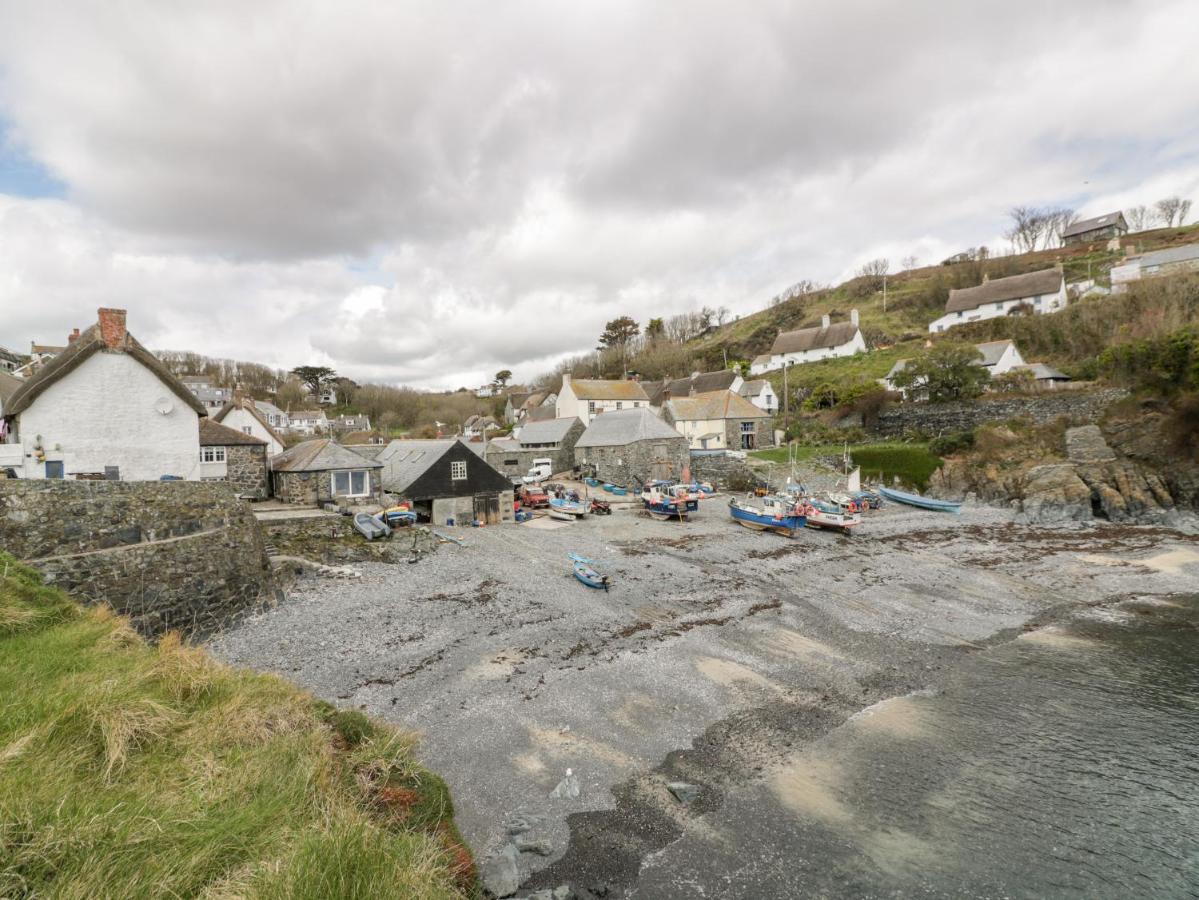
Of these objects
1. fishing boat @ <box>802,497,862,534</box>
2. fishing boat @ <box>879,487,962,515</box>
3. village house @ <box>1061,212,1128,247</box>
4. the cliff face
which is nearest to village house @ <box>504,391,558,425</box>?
fishing boat @ <box>879,487,962,515</box>

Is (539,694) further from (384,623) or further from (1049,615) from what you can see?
(1049,615)

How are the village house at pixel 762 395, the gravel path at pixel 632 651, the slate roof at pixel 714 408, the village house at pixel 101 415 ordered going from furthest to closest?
the village house at pixel 762 395 < the slate roof at pixel 714 408 < the village house at pixel 101 415 < the gravel path at pixel 632 651

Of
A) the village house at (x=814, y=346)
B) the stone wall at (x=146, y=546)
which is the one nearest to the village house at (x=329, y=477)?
the stone wall at (x=146, y=546)

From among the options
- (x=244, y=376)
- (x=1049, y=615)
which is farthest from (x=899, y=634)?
(x=244, y=376)

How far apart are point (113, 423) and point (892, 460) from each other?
154 ft

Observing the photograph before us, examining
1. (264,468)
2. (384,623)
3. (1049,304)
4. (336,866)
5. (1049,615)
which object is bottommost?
(1049,615)

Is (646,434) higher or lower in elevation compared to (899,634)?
higher

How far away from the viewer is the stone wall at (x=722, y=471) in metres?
44.3

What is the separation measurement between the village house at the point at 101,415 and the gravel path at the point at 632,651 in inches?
330

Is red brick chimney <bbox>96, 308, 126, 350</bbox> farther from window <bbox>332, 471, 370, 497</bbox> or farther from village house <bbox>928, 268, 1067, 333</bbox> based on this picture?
village house <bbox>928, 268, 1067, 333</bbox>

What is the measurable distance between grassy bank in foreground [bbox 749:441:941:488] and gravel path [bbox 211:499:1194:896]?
39.7 feet

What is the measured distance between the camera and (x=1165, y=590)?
20.0m

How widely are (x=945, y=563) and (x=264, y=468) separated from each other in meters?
38.2

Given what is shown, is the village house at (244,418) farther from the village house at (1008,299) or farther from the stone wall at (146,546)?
the village house at (1008,299)
